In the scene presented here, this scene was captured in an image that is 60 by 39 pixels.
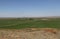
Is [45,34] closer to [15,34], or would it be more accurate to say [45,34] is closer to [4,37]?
[15,34]

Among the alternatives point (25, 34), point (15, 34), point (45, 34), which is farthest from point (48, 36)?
point (15, 34)

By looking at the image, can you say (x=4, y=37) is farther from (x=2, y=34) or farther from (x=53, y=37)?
(x=53, y=37)

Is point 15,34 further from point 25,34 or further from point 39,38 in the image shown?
point 39,38

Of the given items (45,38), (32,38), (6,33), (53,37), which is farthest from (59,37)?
(6,33)

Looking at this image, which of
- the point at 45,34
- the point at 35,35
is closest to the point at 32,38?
the point at 35,35

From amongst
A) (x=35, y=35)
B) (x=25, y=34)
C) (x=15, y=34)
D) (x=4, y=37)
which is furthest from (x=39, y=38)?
(x=4, y=37)
